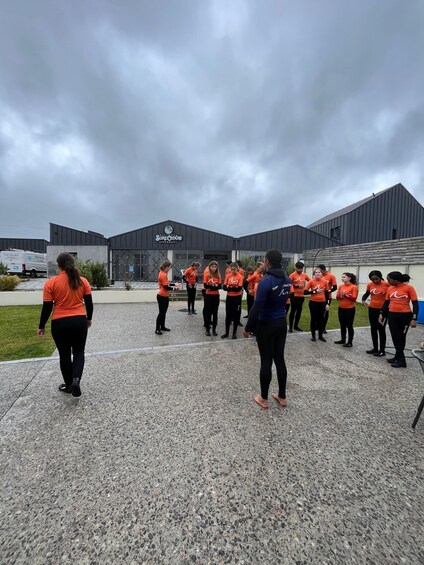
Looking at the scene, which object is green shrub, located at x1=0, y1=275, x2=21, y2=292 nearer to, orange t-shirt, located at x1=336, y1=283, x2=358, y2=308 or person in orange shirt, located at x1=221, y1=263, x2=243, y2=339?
person in orange shirt, located at x1=221, y1=263, x2=243, y2=339

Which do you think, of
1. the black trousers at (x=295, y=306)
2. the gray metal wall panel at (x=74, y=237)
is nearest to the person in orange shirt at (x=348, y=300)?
the black trousers at (x=295, y=306)

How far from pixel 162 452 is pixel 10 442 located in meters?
1.44

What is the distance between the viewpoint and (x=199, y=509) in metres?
1.79

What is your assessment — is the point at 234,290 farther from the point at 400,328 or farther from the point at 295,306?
the point at 400,328

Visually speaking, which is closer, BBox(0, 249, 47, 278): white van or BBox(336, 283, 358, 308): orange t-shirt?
BBox(336, 283, 358, 308): orange t-shirt

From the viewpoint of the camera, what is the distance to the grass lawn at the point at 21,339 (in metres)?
4.95

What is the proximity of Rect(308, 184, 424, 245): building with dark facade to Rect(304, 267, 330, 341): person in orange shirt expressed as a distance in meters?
24.0

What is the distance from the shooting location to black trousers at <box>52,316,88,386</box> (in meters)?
3.05

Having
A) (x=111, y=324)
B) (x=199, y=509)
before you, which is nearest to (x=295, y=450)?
(x=199, y=509)

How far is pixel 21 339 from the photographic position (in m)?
5.92

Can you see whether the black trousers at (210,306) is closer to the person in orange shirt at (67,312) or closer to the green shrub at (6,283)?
the person in orange shirt at (67,312)

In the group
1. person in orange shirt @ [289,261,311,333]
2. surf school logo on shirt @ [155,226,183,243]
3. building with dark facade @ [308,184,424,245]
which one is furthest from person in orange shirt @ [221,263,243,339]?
building with dark facade @ [308,184,424,245]

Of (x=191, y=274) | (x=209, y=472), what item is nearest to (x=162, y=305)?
(x=191, y=274)

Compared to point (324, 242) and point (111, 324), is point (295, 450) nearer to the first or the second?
point (111, 324)
